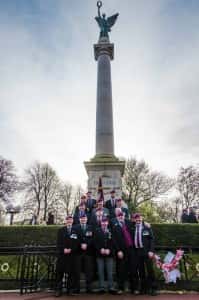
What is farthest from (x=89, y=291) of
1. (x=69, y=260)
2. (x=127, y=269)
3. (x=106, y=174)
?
(x=106, y=174)

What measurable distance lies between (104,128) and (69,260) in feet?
25.6

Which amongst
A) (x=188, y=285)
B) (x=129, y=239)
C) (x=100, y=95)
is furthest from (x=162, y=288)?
(x=100, y=95)

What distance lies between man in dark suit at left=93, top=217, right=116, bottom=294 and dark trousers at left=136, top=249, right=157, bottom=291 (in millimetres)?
732

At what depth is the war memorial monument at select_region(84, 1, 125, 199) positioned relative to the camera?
11.2m

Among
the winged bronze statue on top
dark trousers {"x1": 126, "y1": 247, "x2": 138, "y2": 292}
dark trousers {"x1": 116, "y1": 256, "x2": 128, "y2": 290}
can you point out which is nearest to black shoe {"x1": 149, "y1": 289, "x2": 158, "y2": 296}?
dark trousers {"x1": 126, "y1": 247, "x2": 138, "y2": 292}

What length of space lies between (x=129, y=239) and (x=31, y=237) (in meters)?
6.34

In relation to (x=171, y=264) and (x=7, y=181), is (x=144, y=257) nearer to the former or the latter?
(x=171, y=264)

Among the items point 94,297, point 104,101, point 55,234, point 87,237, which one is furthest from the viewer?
point 104,101

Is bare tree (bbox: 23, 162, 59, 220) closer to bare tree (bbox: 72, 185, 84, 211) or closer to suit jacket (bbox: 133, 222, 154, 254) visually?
bare tree (bbox: 72, 185, 84, 211)

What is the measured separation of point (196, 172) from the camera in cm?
3519

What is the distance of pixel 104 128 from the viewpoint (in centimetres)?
1296

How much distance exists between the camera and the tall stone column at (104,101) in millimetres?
12648

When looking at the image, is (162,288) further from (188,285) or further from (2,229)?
(2,229)

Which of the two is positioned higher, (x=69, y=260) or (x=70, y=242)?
(x=70, y=242)
